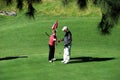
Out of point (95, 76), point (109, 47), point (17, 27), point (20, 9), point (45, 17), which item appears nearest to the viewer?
point (20, 9)

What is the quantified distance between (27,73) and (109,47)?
1207cm

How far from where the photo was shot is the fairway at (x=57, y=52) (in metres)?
17.1

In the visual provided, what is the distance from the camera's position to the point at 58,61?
2050 centimetres

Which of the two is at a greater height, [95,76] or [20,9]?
[20,9]

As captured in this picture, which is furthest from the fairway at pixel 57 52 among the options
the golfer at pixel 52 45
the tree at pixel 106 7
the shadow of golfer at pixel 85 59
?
the golfer at pixel 52 45

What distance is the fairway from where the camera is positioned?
17125 millimetres

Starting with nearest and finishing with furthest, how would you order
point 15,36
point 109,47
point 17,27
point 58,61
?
point 58,61, point 109,47, point 15,36, point 17,27

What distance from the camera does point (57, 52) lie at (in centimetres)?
2594

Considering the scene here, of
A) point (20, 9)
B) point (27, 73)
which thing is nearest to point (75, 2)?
point (20, 9)

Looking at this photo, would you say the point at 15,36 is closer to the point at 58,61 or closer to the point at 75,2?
the point at 58,61

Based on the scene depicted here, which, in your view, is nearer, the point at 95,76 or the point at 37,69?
the point at 95,76

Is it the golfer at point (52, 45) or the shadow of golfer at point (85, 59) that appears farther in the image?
the shadow of golfer at point (85, 59)

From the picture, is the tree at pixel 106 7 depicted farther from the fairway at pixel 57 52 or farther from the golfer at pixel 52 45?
the golfer at pixel 52 45

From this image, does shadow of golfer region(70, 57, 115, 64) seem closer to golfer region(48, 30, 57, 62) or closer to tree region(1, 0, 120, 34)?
golfer region(48, 30, 57, 62)
